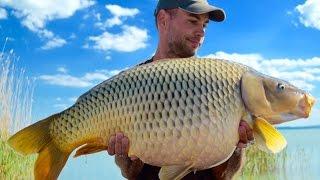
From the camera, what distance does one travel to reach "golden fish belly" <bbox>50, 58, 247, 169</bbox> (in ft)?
5.68

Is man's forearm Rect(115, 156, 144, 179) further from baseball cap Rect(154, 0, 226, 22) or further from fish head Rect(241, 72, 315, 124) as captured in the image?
baseball cap Rect(154, 0, 226, 22)

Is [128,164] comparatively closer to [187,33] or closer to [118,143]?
[118,143]

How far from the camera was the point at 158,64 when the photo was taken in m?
1.89

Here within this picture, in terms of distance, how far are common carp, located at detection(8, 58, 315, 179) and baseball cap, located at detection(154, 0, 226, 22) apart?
1.72ft

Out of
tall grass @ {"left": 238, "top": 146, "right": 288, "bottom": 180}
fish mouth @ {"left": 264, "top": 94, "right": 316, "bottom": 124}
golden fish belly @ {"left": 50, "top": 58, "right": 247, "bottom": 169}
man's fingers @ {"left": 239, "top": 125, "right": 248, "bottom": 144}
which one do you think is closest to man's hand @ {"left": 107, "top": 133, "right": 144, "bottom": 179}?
golden fish belly @ {"left": 50, "top": 58, "right": 247, "bottom": 169}

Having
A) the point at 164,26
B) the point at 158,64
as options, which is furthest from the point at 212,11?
the point at 158,64

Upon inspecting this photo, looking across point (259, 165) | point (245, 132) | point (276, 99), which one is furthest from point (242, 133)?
point (259, 165)

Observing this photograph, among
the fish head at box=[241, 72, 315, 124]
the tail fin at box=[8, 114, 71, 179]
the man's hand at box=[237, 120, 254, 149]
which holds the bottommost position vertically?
the man's hand at box=[237, 120, 254, 149]

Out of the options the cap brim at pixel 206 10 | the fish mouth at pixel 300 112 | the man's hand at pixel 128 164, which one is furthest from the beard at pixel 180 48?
the fish mouth at pixel 300 112

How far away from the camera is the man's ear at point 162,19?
8.47 ft

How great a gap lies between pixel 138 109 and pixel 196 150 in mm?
211

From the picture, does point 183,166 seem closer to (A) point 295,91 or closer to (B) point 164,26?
(A) point 295,91

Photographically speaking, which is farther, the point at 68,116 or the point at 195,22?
the point at 195,22

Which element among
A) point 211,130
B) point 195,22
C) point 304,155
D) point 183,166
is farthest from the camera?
point 304,155
